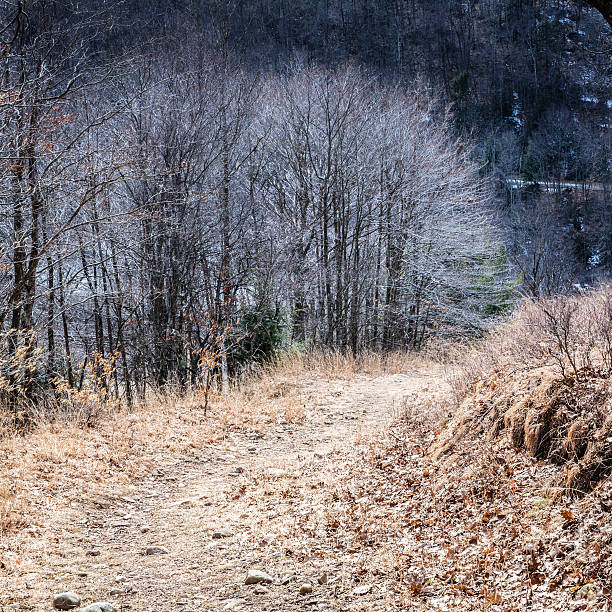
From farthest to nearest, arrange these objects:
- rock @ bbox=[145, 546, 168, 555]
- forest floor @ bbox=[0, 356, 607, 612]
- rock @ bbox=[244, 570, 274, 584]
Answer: rock @ bbox=[145, 546, 168, 555] → rock @ bbox=[244, 570, 274, 584] → forest floor @ bbox=[0, 356, 607, 612]

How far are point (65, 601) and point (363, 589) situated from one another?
1.95 metres

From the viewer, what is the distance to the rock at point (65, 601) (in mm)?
3668

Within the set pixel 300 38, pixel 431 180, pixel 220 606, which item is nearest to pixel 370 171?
pixel 431 180

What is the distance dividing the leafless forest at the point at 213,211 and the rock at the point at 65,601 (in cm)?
401

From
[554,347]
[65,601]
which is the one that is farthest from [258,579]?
[554,347]

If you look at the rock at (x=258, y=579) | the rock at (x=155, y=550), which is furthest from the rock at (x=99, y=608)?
the rock at (x=155, y=550)

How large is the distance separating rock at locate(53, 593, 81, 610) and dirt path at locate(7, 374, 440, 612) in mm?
89

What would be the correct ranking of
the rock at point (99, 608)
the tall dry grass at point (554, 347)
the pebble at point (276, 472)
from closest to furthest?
the rock at point (99, 608) < the tall dry grass at point (554, 347) < the pebble at point (276, 472)

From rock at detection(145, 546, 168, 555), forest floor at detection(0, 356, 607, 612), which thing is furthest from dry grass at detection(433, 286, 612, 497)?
rock at detection(145, 546, 168, 555)

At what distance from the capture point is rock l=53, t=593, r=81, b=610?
3668 mm

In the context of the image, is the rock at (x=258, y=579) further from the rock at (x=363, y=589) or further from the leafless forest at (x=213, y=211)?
the leafless forest at (x=213, y=211)

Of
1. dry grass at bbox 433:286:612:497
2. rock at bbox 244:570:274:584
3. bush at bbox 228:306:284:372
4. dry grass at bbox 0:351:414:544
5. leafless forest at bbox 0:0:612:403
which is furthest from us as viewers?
bush at bbox 228:306:284:372

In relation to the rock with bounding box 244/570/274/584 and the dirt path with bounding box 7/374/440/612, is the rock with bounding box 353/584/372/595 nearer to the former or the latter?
the dirt path with bounding box 7/374/440/612

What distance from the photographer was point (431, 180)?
21031 mm
